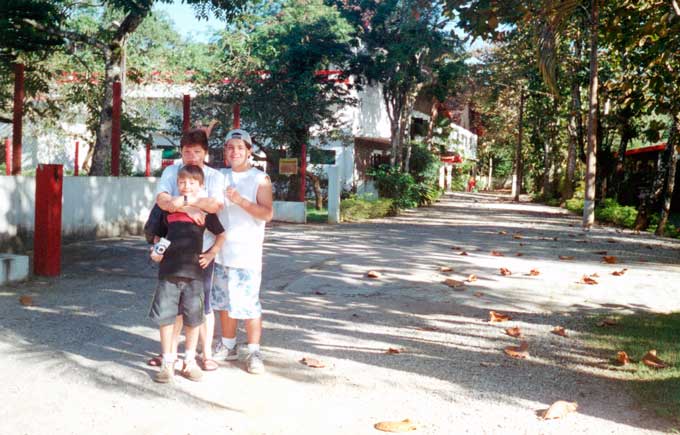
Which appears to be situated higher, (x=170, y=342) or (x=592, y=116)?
(x=592, y=116)

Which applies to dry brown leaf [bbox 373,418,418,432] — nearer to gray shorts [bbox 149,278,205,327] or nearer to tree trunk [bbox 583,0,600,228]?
gray shorts [bbox 149,278,205,327]

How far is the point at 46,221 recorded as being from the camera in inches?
342

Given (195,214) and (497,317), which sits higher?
(195,214)

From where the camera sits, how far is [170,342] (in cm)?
467

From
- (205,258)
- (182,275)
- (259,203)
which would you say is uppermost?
(259,203)

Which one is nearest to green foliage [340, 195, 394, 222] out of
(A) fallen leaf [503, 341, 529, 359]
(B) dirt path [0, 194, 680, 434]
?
(B) dirt path [0, 194, 680, 434]

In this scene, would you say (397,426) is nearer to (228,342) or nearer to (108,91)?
(228,342)

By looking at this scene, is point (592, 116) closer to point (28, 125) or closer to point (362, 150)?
point (362, 150)

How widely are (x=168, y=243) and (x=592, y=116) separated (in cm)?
1734

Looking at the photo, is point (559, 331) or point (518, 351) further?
point (559, 331)

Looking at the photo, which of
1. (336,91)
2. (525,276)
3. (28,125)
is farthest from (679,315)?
(28,125)

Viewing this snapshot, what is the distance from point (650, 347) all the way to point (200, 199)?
3.81m

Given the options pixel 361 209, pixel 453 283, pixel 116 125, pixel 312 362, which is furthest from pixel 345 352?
pixel 361 209

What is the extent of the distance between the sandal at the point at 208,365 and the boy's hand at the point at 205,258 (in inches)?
28.2
